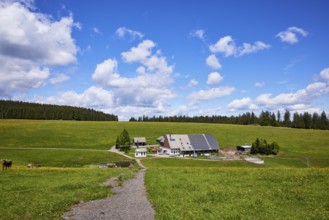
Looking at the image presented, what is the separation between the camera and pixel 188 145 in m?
113

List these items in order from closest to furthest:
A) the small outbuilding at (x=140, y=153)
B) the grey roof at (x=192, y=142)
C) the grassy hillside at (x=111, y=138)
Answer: the small outbuilding at (x=140, y=153) < the grey roof at (x=192, y=142) < the grassy hillside at (x=111, y=138)

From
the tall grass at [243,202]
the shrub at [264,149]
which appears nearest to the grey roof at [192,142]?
the shrub at [264,149]

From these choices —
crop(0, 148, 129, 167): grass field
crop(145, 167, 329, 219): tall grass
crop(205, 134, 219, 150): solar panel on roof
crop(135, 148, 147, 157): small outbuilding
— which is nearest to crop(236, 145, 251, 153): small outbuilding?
crop(205, 134, 219, 150): solar panel on roof

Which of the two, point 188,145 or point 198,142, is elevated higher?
point 198,142

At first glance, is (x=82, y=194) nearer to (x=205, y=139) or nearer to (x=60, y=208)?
(x=60, y=208)

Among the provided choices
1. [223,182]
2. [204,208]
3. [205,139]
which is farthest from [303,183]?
[205,139]

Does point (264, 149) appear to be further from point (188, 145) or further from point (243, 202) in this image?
point (243, 202)

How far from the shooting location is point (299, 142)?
423 ft

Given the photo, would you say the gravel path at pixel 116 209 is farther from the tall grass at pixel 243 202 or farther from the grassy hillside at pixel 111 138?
the grassy hillside at pixel 111 138

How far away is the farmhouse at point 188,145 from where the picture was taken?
110312mm

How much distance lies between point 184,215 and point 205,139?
335 ft

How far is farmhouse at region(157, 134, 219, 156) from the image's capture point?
11031cm

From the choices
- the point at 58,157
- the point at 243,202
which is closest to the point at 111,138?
the point at 58,157

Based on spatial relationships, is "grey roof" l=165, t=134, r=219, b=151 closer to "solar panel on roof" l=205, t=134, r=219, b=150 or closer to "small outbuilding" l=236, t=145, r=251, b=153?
"solar panel on roof" l=205, t=134, r=219, b=150
